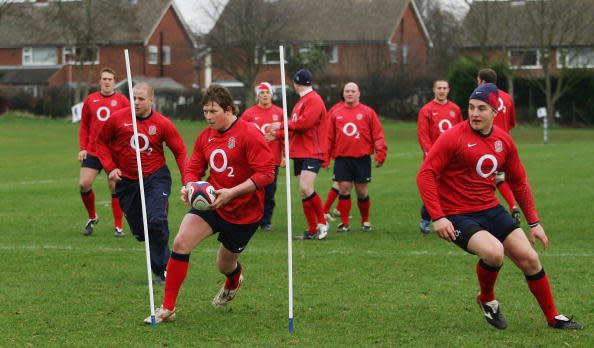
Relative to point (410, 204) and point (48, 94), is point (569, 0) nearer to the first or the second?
point (48, 94)

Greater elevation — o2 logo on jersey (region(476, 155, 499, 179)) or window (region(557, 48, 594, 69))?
window (region(557, 48, 594, 69))

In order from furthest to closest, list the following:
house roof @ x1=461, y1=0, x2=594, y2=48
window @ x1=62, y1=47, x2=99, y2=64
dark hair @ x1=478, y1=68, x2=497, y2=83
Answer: window @ x1=62, y1=47, x2=99, y2=64 < house roof @ x1=461, y1=0, x2=594, y2=48 < dark hair @ x1=478, y1=68, x2=497, y2=83

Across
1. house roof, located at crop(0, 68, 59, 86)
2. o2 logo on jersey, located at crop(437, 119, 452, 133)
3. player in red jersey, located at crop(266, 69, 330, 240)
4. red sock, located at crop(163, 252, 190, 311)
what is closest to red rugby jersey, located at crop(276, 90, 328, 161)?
player in red jersey, located at crop(266, 69, 330, 240)

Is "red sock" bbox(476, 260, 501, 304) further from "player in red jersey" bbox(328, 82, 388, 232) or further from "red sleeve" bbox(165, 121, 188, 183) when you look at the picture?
"player in red jersey" bbox(328, 82, 388, 232)

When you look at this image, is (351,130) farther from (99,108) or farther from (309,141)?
(99,108)

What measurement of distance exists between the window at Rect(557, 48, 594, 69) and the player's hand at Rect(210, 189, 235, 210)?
1842 inches

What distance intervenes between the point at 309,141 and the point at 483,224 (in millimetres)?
5825

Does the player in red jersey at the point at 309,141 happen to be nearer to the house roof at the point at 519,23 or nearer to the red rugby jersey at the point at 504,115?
the red rugby jersey at the point at 504,115

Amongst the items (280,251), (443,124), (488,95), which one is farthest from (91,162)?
(488,95)

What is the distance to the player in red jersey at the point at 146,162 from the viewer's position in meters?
9.19

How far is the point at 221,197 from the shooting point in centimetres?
732

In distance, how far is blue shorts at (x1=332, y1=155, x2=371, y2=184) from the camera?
13.8m

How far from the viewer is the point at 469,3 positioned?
178 ft

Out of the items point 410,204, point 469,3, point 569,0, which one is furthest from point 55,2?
point 410,204
